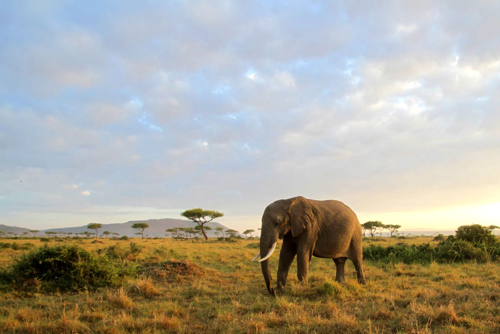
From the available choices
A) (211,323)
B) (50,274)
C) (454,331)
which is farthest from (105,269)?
(454,331)

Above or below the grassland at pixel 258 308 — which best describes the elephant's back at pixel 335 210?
above

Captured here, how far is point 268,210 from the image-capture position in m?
8.84

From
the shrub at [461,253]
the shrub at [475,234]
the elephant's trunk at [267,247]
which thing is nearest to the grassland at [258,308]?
the elephant's trunk at [267,247]

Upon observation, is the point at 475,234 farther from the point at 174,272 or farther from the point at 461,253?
the point at 174,272

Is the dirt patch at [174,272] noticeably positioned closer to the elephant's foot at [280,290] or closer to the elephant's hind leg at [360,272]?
the elephant's foot at [280,290]

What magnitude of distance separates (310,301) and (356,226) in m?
3.99

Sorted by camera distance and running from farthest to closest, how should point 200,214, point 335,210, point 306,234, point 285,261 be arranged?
1. point 200,214
2. point 335,210
3. point 285,261
4. point 306,234

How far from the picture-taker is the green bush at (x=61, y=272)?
9547mm

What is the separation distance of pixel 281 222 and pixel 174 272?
504 centimetres

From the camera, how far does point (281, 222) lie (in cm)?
877

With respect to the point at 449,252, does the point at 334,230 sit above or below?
Result: above

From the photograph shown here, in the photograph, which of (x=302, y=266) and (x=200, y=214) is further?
(x=200, y=214)

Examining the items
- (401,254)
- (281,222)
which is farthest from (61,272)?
(401,254)

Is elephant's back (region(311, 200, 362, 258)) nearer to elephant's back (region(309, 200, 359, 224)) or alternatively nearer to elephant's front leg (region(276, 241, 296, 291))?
elephant's back (region(309, 200, 359, 224))
